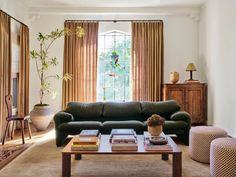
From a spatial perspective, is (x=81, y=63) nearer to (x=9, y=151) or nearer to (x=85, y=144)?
(x=9, y=151)

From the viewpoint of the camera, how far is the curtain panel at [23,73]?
628cm

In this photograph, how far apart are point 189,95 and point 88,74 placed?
2.73 metres

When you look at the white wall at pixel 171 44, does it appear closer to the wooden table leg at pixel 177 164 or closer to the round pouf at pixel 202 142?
the round pouf at pixel 202 142

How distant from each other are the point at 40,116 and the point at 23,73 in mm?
1198

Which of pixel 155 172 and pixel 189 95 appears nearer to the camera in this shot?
pixel 155 172

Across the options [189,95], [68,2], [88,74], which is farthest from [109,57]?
[189,95]

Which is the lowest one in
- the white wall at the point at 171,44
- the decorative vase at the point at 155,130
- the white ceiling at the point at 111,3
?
the decorative vase at the point at 155,130

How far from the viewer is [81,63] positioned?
7301mm

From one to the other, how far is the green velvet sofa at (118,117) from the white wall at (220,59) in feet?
3.48

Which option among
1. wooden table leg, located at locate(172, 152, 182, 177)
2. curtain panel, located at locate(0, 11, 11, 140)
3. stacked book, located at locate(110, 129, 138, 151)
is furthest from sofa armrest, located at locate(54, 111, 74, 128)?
wooden table leg, located at locate(172, 152, 182, 177)

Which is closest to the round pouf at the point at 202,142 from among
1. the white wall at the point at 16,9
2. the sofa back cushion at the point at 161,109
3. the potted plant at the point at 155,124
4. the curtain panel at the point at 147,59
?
the potted plant at the point at 155,124

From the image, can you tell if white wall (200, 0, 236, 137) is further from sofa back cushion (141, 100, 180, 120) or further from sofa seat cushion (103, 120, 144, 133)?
sofa seat cushion (103, 120, 144, 133)

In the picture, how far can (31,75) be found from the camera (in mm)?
7391

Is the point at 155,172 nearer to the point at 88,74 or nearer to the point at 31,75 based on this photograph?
the point at 88,74
